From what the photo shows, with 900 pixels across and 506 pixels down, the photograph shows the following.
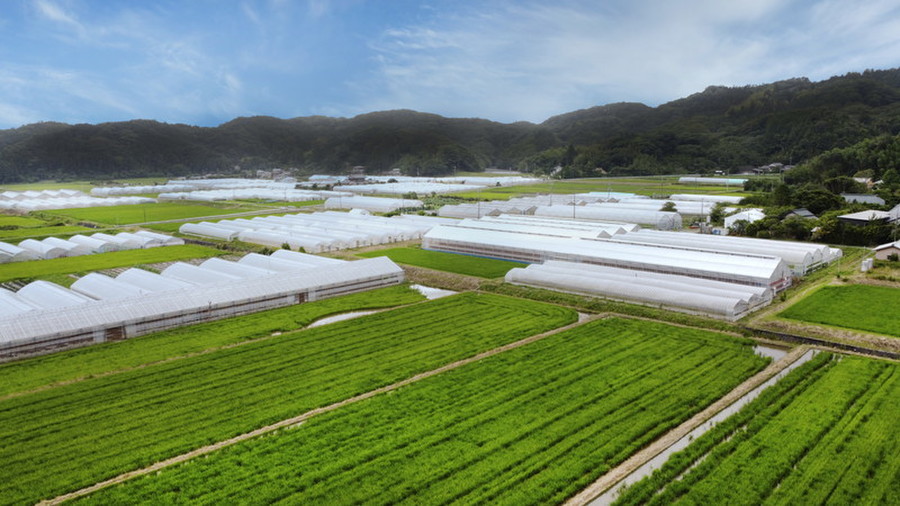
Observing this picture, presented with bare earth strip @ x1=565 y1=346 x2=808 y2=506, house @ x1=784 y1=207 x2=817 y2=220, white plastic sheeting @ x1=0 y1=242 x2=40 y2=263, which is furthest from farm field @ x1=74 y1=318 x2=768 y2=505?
house @ x1=784 y1=207 x2=817 y2=220

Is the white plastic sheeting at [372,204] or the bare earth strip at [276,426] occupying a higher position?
the white plastic sheeting at [372,204]

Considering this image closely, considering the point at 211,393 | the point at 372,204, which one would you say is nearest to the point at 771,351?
the point at 211,393

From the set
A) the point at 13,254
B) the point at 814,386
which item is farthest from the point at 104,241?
the point at 814,386

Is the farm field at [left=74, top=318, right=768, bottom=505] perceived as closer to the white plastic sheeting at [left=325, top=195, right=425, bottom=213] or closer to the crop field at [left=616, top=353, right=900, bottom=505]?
the crop field at [left=616, top=353, right=900, bottom=505]

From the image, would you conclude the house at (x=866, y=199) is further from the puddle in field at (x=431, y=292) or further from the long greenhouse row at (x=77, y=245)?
the long greenhouse row at (x=77, y=245)

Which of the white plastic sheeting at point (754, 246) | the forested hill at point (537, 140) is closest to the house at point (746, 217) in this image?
the white plastic sheeting at point (754, 246)

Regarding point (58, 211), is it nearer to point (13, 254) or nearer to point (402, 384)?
point (13, 254)

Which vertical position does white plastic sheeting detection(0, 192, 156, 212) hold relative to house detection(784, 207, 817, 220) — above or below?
above
